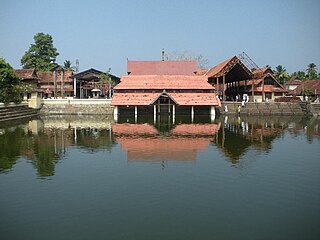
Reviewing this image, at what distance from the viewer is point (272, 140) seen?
65.4 feet

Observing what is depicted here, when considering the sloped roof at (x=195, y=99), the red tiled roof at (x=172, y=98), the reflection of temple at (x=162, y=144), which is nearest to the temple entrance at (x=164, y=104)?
the red tiled roof at (x=172, y=98)

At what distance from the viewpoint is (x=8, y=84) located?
32719mm

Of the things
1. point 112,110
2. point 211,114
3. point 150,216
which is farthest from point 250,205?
point 112,110

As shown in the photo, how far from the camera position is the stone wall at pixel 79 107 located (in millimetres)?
38781

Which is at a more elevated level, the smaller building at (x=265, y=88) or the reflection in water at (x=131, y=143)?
the smaller building at (x=265, y=88)

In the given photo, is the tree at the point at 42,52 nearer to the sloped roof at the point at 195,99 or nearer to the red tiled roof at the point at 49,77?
the red tiled roof at the point at 49,77

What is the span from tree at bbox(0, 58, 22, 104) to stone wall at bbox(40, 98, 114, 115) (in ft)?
16.4

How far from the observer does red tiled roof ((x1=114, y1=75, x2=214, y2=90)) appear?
37531mm

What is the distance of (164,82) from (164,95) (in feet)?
7.28

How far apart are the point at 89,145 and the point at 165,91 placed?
20.1m

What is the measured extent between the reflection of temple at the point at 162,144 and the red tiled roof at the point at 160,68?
70.6 feet

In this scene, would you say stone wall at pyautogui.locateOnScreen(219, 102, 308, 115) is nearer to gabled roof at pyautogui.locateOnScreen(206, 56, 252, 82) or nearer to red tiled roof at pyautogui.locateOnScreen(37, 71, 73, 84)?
gabled roof at pyautogui.locateOnScreen(206, 56, 252, 82)

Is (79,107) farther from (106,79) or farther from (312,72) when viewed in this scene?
(312,72)

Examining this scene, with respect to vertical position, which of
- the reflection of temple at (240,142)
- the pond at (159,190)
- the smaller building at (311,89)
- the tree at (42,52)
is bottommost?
the pond at (159,190)
